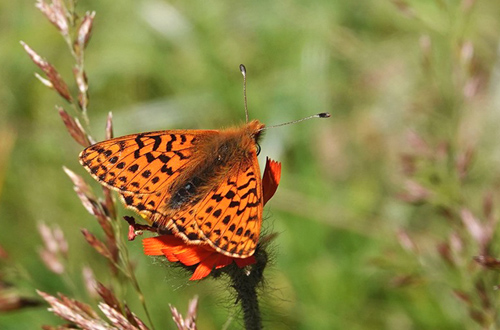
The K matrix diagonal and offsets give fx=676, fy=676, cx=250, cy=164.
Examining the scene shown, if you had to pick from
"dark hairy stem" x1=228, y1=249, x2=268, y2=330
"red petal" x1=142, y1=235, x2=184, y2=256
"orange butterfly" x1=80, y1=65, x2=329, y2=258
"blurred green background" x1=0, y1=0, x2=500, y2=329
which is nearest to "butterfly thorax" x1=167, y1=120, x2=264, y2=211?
"orange butterfly" x1=80, y1=65, x2=329, y2=258

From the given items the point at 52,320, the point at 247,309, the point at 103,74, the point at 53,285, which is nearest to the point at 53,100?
the point at 103,74

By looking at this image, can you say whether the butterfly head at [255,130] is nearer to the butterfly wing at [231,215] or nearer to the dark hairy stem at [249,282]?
the butterfly wing at [231,215]

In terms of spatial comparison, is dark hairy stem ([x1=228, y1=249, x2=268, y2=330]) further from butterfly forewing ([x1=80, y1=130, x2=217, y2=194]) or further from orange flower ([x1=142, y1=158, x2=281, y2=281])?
butterfly forewing ([x1=80, y1=130, x2=217, y2=194])

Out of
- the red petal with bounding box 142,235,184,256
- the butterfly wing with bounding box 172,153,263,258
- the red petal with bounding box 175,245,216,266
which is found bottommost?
the red petal with bounding box 175,245,216,266

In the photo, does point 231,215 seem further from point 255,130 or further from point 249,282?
point 255,130

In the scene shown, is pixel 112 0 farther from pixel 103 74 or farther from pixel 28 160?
pixel 28 160

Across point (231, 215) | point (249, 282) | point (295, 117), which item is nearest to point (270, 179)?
point (231, 215)
